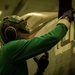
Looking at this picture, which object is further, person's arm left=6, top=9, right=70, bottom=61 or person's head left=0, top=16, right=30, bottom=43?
person's head left=0, top=16, right=30, bottom=43

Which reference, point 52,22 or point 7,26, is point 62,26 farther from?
point 52,22

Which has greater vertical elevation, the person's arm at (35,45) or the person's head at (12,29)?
the person's head at (12,29)

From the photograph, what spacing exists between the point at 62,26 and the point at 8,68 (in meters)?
0.42

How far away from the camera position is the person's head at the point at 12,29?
1.41m

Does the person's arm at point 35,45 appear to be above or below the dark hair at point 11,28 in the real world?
below

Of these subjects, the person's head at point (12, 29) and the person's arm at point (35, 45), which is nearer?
the person's arm at point (35, 45)

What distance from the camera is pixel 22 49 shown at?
52.4 inches

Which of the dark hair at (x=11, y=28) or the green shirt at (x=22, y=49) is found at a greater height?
the dark hair at (x=11, y=28)

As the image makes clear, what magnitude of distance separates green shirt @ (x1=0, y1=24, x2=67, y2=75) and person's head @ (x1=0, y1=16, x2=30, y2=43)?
6 centimetres

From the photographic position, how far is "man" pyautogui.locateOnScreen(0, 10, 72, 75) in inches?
51.8

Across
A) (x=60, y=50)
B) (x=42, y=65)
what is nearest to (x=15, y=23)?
(x=42, y=65)

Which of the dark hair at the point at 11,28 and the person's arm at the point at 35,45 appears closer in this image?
the person's arm at the point at 35,45

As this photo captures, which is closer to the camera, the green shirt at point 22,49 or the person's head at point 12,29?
the green shirt at point 22,49

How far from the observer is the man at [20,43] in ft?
4.32
